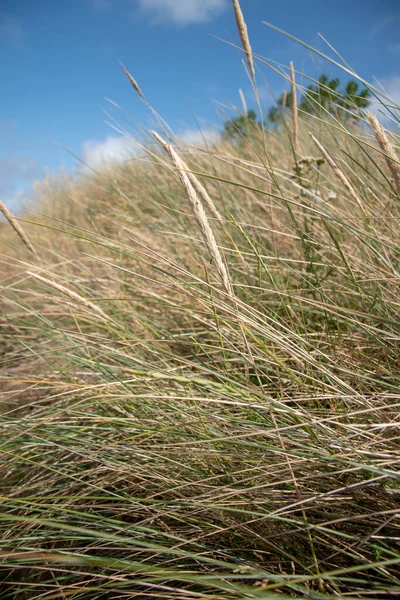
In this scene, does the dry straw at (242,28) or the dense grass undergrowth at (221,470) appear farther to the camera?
the dry straw at (242,28)

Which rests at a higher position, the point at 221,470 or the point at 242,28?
the point at 242,28

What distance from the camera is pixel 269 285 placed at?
1.42m

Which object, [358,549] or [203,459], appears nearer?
[358,549]

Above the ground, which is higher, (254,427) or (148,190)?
(148,190)

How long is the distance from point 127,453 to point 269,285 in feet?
2.62

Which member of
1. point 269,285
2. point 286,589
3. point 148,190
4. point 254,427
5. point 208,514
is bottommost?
point 286,589

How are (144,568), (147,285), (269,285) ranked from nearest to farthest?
(144,568), (269,285), (147,285)

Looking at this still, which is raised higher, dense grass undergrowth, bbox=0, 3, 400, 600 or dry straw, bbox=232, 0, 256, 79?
dry straw, bbox=232, 0, 256, 79


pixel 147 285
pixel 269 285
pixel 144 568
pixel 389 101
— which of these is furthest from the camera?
pixel 147 285

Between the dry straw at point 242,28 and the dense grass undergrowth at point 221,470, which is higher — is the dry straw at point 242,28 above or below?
above

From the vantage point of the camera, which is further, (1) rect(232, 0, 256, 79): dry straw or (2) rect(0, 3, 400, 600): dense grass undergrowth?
(1) rect(232, 0, 256, 79): dry straw

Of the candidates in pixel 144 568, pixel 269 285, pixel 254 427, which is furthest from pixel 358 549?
pixel 269 285

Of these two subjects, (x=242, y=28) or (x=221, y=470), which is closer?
(x=221, y=470)

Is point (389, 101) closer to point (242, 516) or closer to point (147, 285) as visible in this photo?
point (242, 516)
